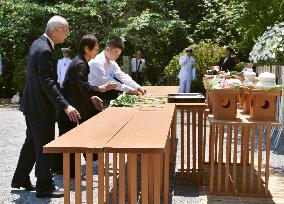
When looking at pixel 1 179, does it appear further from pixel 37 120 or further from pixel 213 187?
pixel 213 187

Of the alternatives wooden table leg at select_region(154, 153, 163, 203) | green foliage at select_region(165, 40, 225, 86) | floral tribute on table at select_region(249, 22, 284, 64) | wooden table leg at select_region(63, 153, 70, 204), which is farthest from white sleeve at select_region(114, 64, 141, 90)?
green foliage at select_region(165, 40, 225, 86)

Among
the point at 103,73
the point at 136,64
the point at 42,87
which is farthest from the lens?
the point at 136,64

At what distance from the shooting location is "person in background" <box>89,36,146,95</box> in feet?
21.8

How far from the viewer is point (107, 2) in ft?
64.2

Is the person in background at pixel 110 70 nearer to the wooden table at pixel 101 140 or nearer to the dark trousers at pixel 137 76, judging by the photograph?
the wooden table at pixel 101 140

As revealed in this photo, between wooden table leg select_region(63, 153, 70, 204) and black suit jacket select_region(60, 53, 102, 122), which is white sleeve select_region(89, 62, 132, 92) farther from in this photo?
wooden table leg select_region(63, 153, 70, 204)

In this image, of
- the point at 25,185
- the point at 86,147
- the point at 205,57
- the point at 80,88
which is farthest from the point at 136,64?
the point at 86,147

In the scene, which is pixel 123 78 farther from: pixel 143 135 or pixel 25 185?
pixel 143 135

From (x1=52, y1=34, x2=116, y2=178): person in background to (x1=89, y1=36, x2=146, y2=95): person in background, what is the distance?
0.44 ft

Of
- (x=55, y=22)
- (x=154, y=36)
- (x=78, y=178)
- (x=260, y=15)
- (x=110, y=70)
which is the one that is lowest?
(x=78, y=178)

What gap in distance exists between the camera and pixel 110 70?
700cm

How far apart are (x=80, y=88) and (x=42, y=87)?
1061 mm

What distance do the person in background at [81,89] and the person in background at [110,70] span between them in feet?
0.44

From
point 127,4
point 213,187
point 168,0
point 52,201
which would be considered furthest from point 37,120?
point 168,0
